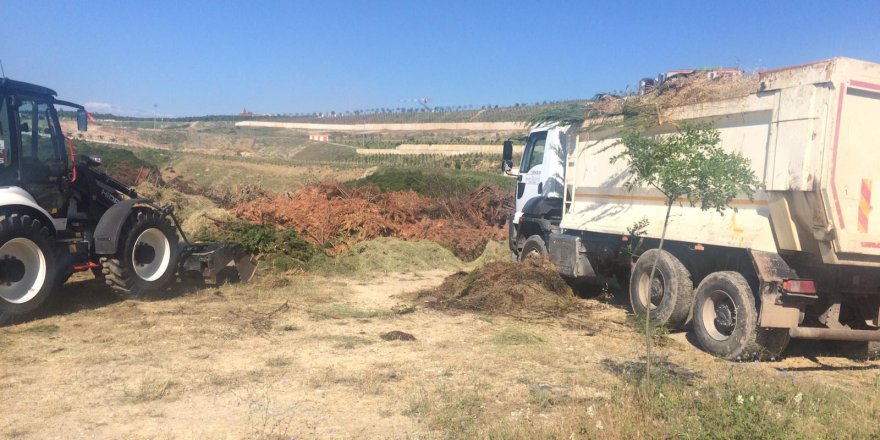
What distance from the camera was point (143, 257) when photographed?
9758 millimetres

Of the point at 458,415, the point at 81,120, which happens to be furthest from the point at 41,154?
the point at 458,415

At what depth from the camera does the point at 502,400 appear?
564cm

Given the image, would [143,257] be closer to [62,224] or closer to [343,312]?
[62,224]

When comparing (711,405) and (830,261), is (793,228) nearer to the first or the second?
(830,261)

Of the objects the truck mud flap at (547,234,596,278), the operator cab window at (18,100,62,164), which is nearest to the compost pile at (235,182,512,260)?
the truck mud flap at (547,234,596,278)

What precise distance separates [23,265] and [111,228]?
123cm

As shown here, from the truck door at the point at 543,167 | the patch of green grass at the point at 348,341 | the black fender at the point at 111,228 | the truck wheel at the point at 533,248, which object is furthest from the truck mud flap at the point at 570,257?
the black fender at the point at 111,228

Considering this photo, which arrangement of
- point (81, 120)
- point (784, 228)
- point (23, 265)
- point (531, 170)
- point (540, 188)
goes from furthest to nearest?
point (531, 170) < point (540, 188) < point (81, 120) < point (23, 265) < point (784, 228)

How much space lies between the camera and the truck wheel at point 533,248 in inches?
455

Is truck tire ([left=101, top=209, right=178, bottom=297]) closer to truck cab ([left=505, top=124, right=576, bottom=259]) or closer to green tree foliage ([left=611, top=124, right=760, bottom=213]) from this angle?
truck cab ([left=505, top=124, right=576, bottom=259])

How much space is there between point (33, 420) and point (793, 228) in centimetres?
728

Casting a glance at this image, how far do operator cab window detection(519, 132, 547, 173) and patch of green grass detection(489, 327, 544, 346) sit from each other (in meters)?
4.60

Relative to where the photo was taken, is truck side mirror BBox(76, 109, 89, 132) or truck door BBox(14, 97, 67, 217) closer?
truck door BBox(14, 97, 67, 217)

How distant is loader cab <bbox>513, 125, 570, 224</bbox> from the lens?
11281mm
